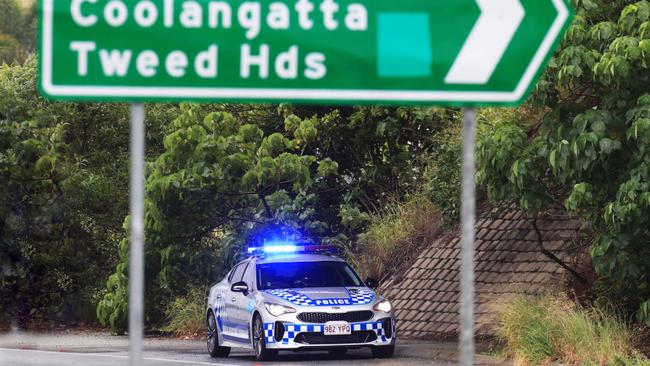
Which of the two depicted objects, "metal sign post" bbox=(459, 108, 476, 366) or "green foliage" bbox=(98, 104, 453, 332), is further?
"green foliage" bbox=(98, 104, 453, 332)

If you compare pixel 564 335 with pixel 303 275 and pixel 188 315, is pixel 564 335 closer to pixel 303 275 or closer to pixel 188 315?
pixel 303 275

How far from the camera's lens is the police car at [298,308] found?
1853cm

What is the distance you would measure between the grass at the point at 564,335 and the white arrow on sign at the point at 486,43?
11436 mm

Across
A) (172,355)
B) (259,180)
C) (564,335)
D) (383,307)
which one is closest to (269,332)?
(383,307)

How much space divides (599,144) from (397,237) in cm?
1071

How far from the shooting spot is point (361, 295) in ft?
62.4

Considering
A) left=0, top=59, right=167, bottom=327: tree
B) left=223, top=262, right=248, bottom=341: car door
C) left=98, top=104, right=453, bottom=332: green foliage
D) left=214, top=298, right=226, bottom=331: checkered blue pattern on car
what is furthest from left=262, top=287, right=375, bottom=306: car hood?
left=0, top=59, right=167, bottom=327: tree

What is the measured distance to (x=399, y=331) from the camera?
923 inches

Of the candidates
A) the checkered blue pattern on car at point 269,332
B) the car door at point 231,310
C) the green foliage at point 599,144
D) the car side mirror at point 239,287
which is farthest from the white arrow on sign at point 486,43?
the car door at point 231,310

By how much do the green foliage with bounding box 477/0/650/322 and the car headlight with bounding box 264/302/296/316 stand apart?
9.94ft

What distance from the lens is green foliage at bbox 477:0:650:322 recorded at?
16.2 m

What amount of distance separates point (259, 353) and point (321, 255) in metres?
1.88

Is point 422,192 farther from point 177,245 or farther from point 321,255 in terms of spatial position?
point 321,255

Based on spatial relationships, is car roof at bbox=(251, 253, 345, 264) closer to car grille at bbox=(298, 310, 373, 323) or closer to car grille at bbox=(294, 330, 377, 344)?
car grille at bbox=(298, 310, 373, 323)
